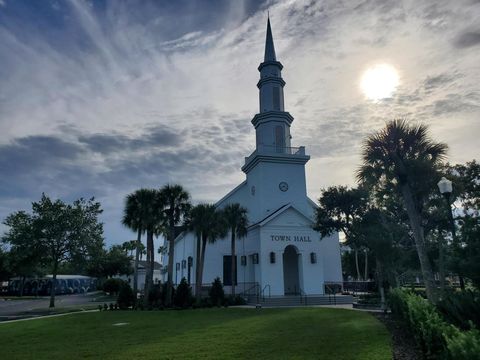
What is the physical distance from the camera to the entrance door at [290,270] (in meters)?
33.5

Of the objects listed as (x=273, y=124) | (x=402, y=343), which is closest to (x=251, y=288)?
(x=273, y=124)

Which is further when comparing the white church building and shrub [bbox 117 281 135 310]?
the white church building

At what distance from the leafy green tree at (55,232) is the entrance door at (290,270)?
55.6 feet

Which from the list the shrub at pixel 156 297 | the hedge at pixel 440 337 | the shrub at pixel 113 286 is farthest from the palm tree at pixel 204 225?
the shrub at pixel 113 286

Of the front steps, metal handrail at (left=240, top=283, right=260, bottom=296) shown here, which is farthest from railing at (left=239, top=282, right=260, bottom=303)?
the front steps

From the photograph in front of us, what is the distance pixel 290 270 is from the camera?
34219 mm

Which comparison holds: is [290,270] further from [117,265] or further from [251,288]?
[117,265]

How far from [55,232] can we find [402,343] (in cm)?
3007

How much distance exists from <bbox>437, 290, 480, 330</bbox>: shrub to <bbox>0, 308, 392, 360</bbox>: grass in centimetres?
189

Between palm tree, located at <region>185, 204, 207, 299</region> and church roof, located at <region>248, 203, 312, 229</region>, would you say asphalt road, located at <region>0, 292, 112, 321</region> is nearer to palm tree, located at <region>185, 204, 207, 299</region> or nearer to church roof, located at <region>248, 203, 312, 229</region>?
palm tree, located at <region>185, 204, 207, 299</region>

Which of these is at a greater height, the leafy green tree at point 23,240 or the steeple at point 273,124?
the steeple at point 273,124

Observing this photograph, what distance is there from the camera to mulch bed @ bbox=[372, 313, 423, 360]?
939cm

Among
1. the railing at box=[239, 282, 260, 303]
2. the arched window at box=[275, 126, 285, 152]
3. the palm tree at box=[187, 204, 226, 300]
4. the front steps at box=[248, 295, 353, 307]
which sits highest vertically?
the arched window at box=[275, 126, 285, 152]

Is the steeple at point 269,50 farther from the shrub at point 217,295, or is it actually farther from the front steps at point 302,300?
the front steps at point 302,300
